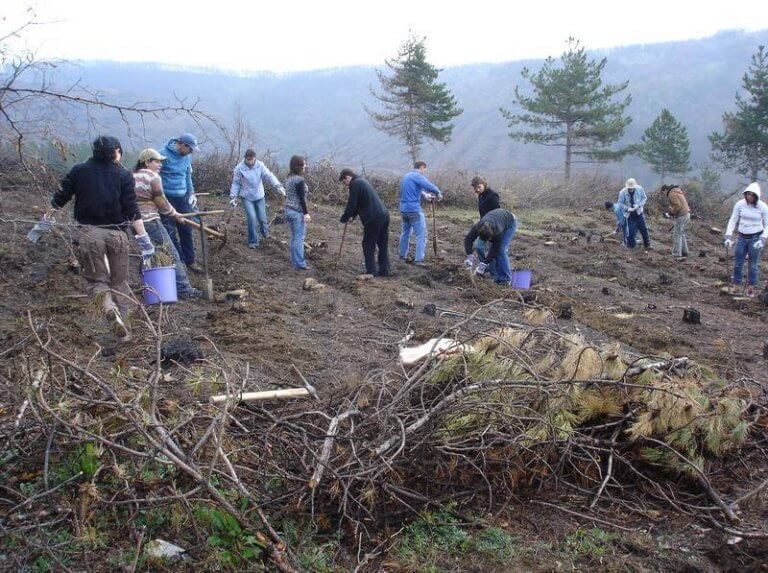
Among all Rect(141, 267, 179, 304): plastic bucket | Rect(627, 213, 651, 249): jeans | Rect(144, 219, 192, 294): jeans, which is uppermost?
Rect(144, 219, 192, 294): jeans

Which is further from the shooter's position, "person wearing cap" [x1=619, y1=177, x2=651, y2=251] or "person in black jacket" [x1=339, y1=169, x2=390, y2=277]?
"person wearing cap" [x1=619, y1=177, x2=651, y2=251]

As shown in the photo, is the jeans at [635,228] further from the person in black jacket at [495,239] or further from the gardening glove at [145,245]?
the gardening glove at [145,245]

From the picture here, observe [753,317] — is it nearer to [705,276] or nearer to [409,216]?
[705,276]

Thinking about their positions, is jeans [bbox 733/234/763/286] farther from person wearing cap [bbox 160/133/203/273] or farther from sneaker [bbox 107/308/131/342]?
sneaker [bbox 107/308/131/342]

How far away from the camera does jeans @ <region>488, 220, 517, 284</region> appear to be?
900 centimetres

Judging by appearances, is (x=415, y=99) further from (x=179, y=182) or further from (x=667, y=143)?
(x=179, y=182)

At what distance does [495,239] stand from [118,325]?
509cm

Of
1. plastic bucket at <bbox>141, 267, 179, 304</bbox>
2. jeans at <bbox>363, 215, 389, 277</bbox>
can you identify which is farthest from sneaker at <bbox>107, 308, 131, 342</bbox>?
jeans at <bbox>363, 215, 389, 277</bbox>

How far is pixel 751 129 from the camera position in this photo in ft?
91.1

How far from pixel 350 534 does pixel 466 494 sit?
2.32ft

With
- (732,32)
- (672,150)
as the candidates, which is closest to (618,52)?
(732,32)

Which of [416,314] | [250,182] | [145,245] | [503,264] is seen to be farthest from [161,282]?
[503,264]

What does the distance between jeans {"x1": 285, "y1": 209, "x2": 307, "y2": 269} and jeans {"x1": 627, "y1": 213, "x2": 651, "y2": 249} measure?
25.1 ft

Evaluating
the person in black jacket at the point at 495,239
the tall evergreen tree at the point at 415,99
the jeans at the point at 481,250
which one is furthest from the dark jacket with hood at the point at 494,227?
the tall evergreen tree at the point at 415,99
